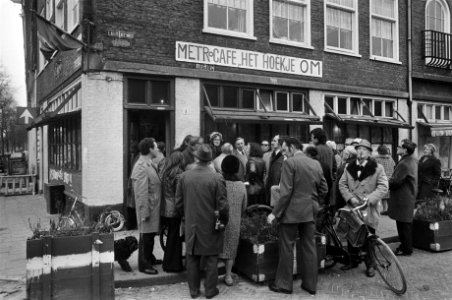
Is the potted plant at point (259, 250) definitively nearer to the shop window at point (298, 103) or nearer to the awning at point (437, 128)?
the shop window at point (298, 103)

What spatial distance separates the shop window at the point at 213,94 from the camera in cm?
1034

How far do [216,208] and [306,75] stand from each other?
7.79 metres

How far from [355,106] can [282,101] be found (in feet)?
10.3

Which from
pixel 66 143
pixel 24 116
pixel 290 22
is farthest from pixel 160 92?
pixel 24 116

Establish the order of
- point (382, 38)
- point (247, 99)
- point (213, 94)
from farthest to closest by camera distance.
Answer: point (382, 38) → point (247, 99) → point (213, 94)

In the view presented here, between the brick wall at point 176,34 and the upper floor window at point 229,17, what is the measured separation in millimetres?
150

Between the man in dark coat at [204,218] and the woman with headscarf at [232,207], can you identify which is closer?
the man in dark coat at [204,218]

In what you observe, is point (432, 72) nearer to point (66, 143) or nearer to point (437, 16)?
point (437, 16)

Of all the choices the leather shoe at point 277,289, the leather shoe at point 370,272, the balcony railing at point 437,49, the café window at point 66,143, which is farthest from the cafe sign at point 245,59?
the leather shoe at point 370,272

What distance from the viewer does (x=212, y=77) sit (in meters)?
10.1

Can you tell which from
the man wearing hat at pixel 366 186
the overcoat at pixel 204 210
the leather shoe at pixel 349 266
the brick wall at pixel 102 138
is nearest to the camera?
the overcoat at pixel 204 210

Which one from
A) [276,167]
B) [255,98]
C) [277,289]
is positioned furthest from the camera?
[255,98]

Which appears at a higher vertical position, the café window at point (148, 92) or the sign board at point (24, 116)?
the café window at point (148, 92)

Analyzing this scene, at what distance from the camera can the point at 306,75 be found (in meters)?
12.0
